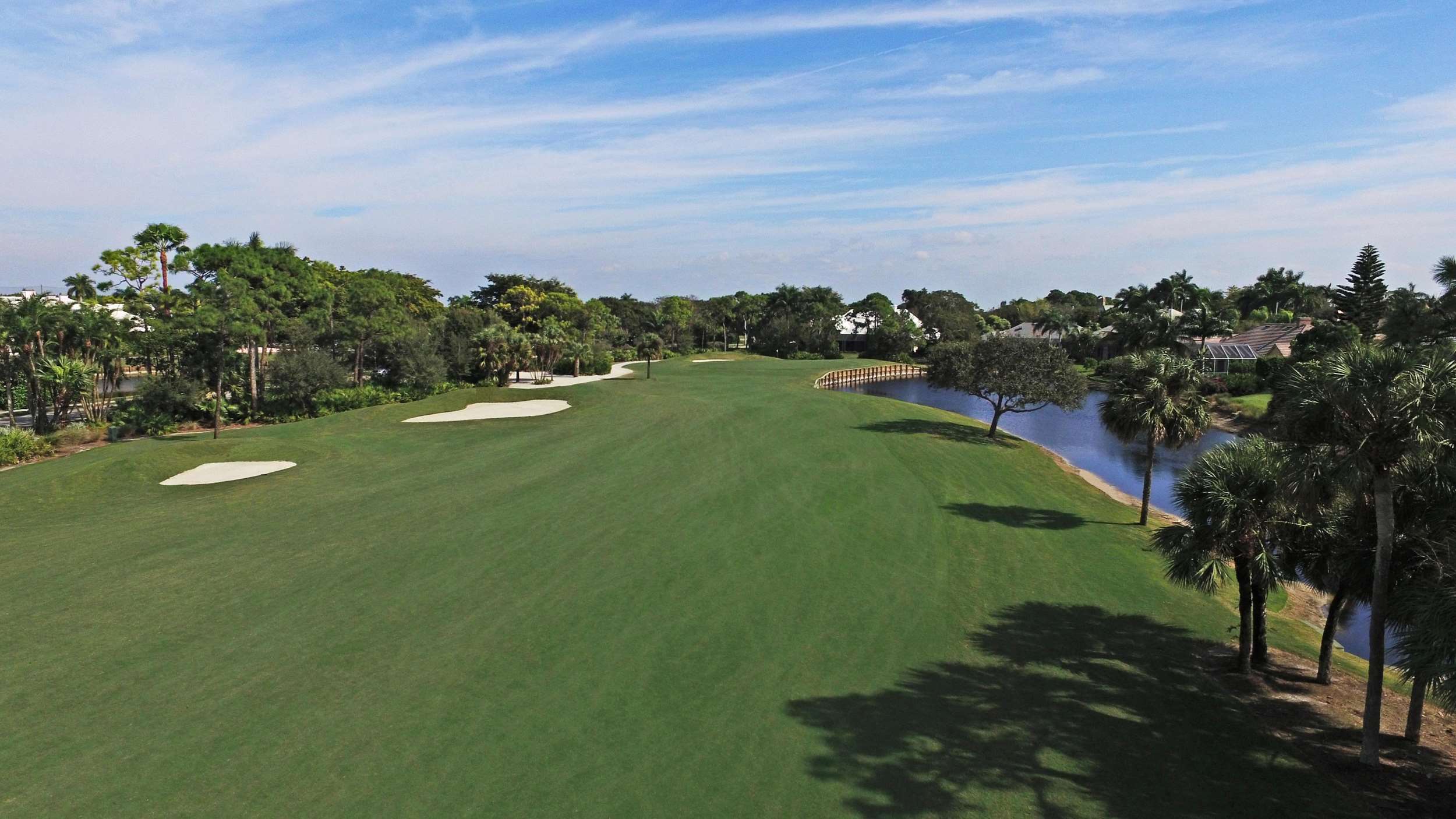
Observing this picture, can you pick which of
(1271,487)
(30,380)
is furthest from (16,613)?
(1271,487)

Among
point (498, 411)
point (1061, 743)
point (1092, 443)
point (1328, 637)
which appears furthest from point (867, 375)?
point (1061, 743)

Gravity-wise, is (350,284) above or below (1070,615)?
above

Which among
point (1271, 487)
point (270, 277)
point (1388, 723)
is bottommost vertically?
point (1388, 723)

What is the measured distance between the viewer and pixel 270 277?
44.5 meters

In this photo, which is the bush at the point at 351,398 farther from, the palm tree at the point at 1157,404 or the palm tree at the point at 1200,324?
the palm tree at the point at 1200,324

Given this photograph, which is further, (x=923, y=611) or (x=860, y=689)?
(x=923, y=611)

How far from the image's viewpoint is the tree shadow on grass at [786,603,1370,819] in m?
10.6

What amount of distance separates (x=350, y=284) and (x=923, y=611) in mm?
47211

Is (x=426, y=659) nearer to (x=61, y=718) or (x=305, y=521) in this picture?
(x=61, y=718)

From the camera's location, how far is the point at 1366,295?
44531mm

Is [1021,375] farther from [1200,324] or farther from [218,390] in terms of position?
[218,390]

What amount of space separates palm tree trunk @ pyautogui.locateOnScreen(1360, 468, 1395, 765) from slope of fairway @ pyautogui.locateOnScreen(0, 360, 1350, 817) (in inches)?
52.0

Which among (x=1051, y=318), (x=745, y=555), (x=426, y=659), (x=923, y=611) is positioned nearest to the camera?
(x=426, y=659)

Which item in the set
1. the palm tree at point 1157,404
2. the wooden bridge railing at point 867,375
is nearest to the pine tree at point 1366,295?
the palm tree at point 1157,404
